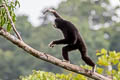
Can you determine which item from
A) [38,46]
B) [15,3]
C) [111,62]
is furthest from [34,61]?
[15,3]

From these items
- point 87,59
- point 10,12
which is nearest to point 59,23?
point 87,59

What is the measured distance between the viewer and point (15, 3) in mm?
7801

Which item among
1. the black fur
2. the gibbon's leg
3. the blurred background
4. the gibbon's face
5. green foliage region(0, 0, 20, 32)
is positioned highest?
green foliage region(0, 0, 20, 32)

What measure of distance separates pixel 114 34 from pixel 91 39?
3729 millimetres

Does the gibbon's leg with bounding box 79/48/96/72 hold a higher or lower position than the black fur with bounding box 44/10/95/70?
lower

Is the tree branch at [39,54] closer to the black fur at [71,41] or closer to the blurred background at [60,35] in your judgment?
the black fur at [71,41]

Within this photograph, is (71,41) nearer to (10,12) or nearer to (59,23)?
(59,23)

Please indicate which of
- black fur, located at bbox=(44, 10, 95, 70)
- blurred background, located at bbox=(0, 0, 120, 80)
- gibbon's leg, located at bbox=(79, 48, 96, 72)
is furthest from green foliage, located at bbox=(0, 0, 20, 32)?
blurred background, located at bbox=(0, 0, 120, 80)

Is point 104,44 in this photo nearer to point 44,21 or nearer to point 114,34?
point 114,34

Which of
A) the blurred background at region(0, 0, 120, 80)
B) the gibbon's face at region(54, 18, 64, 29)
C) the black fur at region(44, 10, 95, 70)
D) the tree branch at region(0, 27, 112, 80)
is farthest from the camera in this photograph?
the blurred background at region(0, 0, 120, 80)

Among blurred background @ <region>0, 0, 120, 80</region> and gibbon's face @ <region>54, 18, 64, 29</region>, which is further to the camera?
blurred background @ <region>0, 0, 120, 80</region>

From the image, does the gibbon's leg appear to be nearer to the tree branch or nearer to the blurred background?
the tree branch

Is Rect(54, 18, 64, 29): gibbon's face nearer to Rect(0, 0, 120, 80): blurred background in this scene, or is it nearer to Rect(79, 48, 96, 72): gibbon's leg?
Rect(79, 48, 96, 72): gibbon's leg

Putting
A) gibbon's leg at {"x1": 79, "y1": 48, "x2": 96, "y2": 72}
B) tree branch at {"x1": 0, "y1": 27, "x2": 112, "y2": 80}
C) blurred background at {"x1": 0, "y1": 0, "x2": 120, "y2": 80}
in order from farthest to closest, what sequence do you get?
blurred background at {"x1": 0, "y1": 0, "x2": 120, "y2": 80} < gibbon's leg at {"x1": 79, "y1": 48, "x2": 96, "y2": 72} < tree branch at {"x1": 0, "y1": 27, "x2": 112, "y2": 80}
